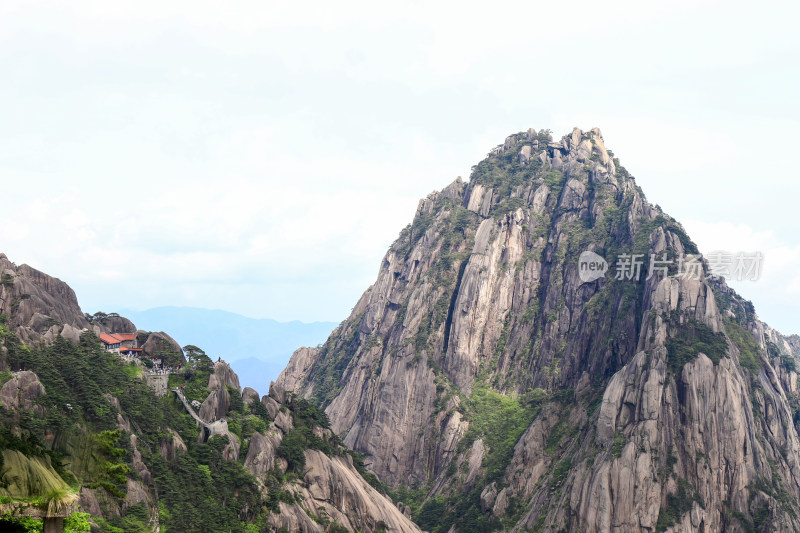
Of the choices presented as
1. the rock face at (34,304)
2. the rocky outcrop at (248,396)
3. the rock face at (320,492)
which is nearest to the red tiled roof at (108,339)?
the rock face at (34,304)

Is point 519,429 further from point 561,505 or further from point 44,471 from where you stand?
point 44,471

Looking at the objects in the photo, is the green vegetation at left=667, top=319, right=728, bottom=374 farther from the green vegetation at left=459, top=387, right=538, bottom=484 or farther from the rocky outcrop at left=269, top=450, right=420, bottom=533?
the rocky outcrop at left=269, top=450, right=420, bottom=533

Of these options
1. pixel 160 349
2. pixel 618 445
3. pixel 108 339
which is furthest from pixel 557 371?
pixel 108 339

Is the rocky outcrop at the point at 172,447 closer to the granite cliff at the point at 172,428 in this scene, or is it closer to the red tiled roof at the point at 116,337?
the granite cliff at the point at 172,428

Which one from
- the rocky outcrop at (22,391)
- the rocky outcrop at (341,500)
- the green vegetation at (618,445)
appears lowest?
the rocky outcrop at (341,500)

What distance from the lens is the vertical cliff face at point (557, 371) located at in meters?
80.6

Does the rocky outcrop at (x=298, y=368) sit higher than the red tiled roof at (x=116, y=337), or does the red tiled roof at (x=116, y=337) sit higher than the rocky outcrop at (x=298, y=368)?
the rocky outcrop at (x=298, y=368)

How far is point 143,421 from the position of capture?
61594mm

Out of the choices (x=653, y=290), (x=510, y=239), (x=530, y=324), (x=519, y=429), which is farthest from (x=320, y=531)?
(x=510, y=239)

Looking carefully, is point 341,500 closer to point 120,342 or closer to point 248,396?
point 248,396

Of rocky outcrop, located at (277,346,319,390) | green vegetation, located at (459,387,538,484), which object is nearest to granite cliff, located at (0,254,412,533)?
green vegetation, located at (459,387,538,484)

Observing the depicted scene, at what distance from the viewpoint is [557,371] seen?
365ft

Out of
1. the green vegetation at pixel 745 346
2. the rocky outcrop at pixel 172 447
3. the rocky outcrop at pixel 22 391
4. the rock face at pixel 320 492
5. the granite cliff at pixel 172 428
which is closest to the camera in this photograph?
the rocky outcrop at pixel 22 391

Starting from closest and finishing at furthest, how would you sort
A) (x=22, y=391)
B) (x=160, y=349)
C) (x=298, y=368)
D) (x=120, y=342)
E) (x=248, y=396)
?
(x=22, y=391) < (x=120, y=342) < (x=160, y=349) < (x=248, y=396) < (x=298, y=368)
